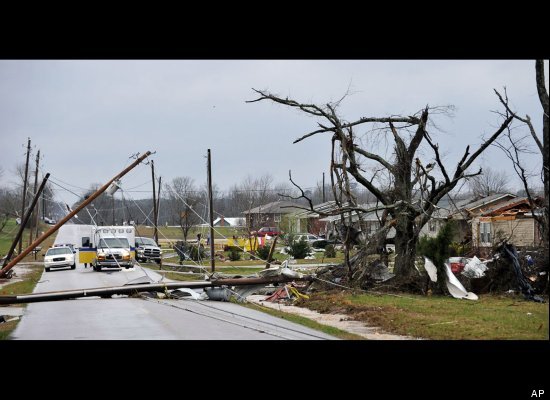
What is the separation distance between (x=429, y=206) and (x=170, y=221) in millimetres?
60444

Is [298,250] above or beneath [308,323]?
above

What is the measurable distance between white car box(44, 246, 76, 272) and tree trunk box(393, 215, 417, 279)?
23.9m

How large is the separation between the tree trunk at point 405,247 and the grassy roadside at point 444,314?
1.77 metres

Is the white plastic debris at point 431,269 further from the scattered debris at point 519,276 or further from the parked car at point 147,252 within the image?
the parked car at point 147,252

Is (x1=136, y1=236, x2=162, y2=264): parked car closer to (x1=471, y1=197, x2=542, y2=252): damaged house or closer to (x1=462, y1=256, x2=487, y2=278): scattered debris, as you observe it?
(x1=471, y1=197, x2=542, y2=252): damaged house

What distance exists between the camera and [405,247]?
85.1ft

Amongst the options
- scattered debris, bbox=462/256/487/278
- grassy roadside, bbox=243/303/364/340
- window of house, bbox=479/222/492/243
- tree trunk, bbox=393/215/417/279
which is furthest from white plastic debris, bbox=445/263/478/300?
window of house, bbox=479/222/492/243

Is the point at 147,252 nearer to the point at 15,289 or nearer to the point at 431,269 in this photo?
the point at 15,289

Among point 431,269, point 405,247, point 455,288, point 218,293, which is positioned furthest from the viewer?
point 405,247

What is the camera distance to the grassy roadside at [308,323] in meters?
15.0

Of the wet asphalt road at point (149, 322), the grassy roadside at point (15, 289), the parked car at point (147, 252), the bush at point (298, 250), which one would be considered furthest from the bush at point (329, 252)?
the wet asphalt road at point (149, 322)

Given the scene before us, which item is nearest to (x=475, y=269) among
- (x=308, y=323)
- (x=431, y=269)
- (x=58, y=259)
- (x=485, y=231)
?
(x=431, y=269)

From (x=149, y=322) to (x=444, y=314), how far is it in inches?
292
